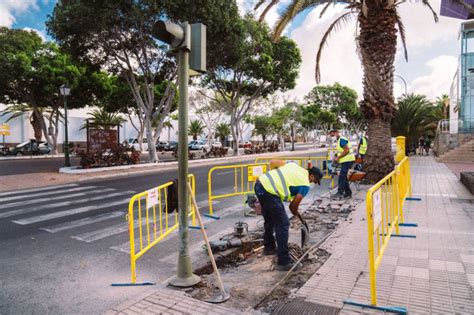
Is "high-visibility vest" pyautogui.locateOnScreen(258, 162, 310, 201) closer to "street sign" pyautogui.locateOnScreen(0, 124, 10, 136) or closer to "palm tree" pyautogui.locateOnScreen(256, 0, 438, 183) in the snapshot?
"palm tree" pyautogui.locateOnScreen(256, 0, 438, 183)

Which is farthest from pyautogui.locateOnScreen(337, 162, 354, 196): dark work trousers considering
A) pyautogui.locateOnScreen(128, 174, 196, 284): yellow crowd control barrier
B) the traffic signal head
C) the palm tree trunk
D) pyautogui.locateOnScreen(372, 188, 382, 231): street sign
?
the traffic signal head

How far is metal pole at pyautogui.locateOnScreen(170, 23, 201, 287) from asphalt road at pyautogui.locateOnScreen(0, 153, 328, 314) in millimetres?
426

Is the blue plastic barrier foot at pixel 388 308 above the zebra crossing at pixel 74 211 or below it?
below

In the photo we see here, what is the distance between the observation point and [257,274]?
4.70 meters

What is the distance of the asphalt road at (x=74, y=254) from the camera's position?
156 inches

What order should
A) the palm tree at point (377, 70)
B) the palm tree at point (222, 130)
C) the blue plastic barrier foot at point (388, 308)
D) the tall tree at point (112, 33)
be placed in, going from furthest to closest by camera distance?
the palm tree at point (222, 130)
the tall tree at point (112, 33)
the palm tree at point (377, 70)
the blue plastic barrier foot at point (388, 308)

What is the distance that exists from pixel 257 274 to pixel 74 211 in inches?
216

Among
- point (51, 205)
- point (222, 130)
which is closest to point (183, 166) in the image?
point (51, 205)

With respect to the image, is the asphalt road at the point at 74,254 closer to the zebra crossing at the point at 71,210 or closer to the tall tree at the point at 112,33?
the zebra crossing at the point at 71,210

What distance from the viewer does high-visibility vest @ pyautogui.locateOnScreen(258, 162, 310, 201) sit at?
467 centimetres

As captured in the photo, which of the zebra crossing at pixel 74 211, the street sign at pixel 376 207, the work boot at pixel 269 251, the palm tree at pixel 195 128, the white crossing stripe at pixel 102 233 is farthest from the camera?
the palm tree at pixel 195 128

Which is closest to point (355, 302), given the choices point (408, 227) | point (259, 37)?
point (408, 227)

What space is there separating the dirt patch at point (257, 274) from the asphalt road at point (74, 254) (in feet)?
1.62

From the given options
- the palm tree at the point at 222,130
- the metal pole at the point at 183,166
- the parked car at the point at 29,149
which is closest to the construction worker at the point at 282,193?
the metal pole at the point at 183,166
